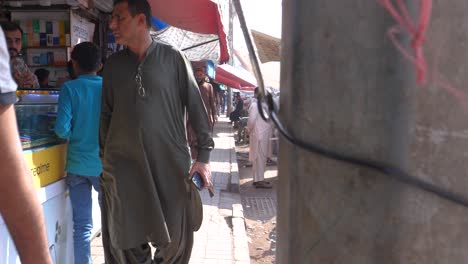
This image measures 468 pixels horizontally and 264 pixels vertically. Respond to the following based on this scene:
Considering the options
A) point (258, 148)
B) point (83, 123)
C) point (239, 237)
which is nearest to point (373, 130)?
point (83, 123)

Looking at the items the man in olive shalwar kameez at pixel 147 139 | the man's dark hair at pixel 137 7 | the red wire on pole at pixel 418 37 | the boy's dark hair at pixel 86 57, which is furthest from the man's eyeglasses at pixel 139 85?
the red wire on pole at pixel 418 37

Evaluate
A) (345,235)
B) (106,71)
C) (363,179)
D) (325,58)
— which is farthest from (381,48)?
(106,71)

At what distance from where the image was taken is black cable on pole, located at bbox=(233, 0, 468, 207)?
2.39ft

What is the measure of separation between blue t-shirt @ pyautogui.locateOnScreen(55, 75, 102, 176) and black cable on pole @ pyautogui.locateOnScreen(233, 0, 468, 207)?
238 centimetres

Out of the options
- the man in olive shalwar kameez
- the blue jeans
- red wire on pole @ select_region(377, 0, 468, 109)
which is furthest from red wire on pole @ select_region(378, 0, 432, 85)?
the blue jeans

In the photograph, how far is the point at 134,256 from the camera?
2.87 meters

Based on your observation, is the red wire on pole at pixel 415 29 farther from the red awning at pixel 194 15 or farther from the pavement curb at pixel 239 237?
the pavement curb at pixel 239 237

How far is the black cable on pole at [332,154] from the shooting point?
73 centimetres

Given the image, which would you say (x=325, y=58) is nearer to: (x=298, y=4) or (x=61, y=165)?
(x=298, y=4)

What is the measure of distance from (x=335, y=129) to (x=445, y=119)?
18cm

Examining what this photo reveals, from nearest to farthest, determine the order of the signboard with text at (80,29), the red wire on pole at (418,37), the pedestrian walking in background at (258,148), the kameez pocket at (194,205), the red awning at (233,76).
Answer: the red wire on pole at (418,37), the kameez pocket at (194,205), the signboard with text at (80,29), the pedestrian walking in background at (258,148), the red awning at (233,76)

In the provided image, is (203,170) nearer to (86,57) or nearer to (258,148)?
(86,57)

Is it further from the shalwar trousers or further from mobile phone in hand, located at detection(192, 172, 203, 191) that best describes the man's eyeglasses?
the shalwar trousers

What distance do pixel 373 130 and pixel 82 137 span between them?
271 cm
